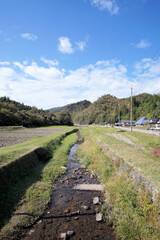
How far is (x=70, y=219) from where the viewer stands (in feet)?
20.0

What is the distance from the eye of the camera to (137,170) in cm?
719

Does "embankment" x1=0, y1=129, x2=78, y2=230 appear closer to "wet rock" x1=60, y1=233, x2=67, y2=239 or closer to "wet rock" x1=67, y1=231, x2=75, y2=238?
"wet rock" x1=60, y1=233, x2=67, y2=239

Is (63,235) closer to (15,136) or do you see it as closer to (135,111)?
(15,136)

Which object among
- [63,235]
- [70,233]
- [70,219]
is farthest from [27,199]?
[70,233]

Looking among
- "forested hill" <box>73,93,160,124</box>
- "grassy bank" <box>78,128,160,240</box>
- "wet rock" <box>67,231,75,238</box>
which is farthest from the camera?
"forested hill" <box>73,93,160,124</box>

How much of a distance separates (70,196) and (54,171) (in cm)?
400

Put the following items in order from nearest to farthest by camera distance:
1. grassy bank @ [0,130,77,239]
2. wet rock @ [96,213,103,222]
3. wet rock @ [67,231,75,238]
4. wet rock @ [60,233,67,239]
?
wet rock @ [60,233,67,239] → wet rock @ [67,231,75,238] → grassy bank @ [0,130,77,239] → wet rock @ [96,213,103,222]

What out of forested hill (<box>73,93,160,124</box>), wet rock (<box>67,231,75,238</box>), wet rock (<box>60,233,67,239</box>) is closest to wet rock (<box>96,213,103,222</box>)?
wet rock (<box>67,231,75,238</box>)

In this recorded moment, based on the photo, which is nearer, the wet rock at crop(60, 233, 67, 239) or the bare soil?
the wet rock at crop(60, 233, 67, 239)

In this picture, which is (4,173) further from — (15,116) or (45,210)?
(15,116)

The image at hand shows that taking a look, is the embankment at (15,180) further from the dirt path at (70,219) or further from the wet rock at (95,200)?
the wet rock at (95,200)

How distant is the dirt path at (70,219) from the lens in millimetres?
5266

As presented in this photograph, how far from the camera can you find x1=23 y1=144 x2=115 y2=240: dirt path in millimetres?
5266

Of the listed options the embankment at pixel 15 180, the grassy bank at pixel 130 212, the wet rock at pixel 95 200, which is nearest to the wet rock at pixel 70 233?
the grassy bank at pixel 130 212
